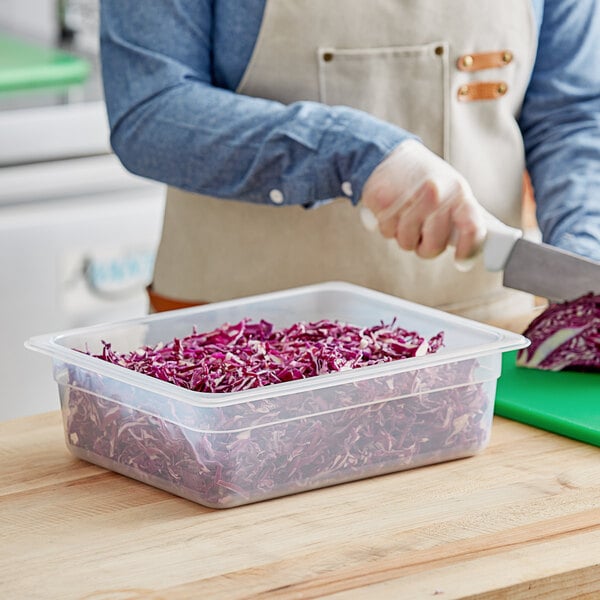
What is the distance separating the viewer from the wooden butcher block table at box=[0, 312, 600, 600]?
1.02 meters

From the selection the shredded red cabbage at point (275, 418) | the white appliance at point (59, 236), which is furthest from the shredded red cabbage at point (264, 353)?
the white appliance at point (59, 236)

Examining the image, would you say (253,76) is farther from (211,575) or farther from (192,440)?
(211,575)

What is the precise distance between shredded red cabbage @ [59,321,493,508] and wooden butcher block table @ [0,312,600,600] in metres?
0.02

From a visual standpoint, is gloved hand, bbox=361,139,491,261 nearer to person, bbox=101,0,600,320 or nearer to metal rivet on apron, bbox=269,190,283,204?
person, bbox=101,0,600,320

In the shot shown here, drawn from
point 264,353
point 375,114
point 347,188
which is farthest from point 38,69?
point 264,353

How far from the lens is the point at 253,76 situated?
66.6 inches

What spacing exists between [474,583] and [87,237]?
1.76 meters

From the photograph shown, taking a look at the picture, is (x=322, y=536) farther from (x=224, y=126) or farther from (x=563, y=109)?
(x=563, y=109)

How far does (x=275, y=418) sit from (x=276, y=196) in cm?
51

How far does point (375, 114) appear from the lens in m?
1.74

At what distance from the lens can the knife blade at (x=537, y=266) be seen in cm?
147

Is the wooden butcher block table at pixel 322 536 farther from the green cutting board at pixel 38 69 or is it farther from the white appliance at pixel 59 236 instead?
the green cutting board at pixel 38 69

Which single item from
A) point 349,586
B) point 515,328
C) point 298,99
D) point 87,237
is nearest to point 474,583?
point 349,586

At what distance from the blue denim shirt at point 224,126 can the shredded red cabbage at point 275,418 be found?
0.97 feet
